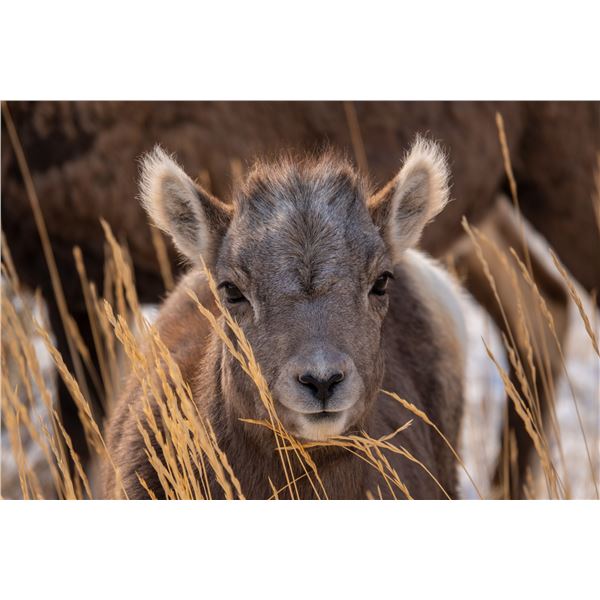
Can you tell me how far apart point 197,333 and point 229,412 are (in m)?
0.55

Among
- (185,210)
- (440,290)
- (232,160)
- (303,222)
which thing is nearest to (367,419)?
(303,222)

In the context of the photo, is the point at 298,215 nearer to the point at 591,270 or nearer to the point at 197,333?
the point at 197,333

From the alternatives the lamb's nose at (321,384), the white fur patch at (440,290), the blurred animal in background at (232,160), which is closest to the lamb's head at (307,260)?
the lamb's nose at (321,384)

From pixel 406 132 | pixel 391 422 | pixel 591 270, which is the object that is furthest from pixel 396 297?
pixel 591 270

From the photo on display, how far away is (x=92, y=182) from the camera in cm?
519

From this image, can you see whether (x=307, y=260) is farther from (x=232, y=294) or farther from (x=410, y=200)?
(x=410, y=200)

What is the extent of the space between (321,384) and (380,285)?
1.68ft

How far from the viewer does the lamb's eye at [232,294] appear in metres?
2.97

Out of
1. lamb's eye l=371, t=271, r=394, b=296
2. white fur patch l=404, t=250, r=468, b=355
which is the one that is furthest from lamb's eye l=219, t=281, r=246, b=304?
white fur patch l=404, t=250, r=468, b=355

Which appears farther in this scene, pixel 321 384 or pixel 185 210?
pixel 185 210

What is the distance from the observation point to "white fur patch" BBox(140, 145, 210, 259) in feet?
10.1

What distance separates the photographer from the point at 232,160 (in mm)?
5344

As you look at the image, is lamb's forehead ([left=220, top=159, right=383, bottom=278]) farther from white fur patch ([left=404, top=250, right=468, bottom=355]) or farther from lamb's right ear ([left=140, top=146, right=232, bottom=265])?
white fur patch ([left=404, top=250, right=468, bottom=355])

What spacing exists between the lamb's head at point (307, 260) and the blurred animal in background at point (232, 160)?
1825mm
